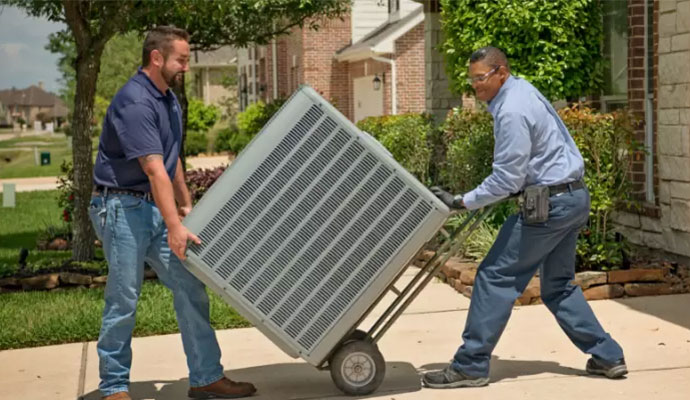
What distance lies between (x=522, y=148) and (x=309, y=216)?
1119 millimetres

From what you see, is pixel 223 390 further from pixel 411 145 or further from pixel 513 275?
pixel 411 145

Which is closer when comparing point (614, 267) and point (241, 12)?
point (614, 267)

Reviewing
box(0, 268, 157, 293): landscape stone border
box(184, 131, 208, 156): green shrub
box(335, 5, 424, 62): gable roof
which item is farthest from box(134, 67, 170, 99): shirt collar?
box(184, 131, 208, 156): green shrub

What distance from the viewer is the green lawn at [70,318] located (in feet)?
26.5

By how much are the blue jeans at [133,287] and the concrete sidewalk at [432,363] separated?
0.35 m

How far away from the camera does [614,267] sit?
9.09m

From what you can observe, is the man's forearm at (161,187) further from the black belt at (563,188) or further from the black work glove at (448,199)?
the black belt at (563,188)

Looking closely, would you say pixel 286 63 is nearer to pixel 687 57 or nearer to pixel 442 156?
pixel 442 156

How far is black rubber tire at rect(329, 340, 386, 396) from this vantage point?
605 centimetres

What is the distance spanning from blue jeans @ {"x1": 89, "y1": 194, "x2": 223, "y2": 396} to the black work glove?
132 centimetres

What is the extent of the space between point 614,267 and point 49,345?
4.24 m

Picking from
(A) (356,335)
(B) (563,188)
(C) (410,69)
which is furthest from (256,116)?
(B) (563,188)

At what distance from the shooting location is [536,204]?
596cm

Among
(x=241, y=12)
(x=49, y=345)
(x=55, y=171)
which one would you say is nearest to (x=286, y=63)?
(x=55, y=171)
